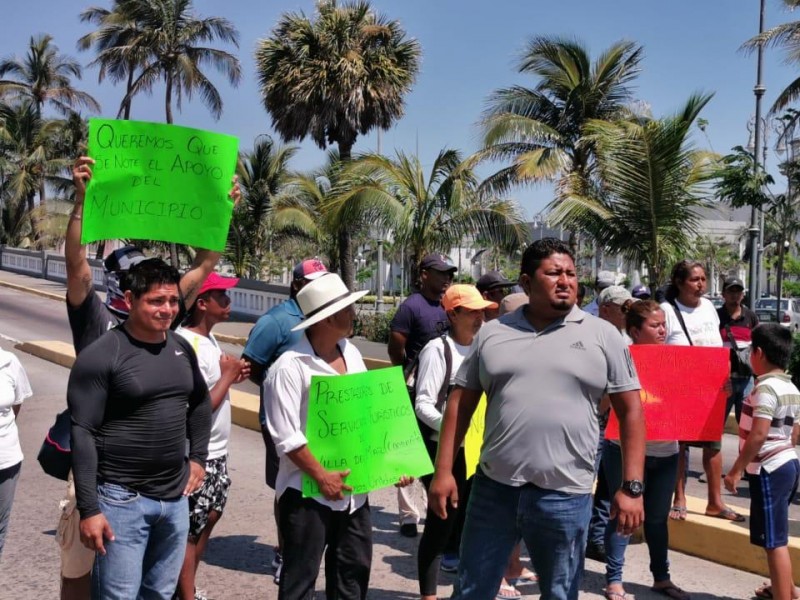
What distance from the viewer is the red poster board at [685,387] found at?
15.8ft

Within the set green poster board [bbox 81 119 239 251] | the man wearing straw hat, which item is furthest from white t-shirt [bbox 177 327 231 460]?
the man wearing straw hat

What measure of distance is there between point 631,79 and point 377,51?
23.9 feet

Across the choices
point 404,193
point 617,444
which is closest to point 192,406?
point 617,444

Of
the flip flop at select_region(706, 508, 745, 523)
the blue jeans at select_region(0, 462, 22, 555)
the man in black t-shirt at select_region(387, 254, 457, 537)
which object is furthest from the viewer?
the flip flop at select_region(706, 508, 745, 523)

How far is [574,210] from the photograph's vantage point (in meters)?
13.0

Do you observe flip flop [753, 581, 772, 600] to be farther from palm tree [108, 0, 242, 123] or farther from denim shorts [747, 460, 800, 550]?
palm tree [108, 0, 242, 123]

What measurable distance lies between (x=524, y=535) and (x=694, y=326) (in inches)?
124

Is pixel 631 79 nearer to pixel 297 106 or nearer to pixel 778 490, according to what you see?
pixel 297 106

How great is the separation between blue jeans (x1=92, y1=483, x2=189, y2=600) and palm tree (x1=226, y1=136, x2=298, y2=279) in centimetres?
2464

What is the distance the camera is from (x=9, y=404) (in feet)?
11.9

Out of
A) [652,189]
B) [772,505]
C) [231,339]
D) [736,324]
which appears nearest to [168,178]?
[772,505]

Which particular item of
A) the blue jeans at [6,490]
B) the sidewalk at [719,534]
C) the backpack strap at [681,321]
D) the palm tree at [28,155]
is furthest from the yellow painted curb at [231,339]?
Answer: the palm tree at [28,155]

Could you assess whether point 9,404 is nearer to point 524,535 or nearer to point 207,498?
point 207,498

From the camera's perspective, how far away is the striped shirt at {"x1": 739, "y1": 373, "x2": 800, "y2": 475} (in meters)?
4.29
